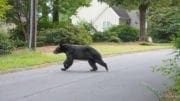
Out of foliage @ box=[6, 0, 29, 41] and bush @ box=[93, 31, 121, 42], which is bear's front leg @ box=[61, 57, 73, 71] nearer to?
foliage @ box=[6, 0, 29, 41]

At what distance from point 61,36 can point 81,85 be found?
1022 inches

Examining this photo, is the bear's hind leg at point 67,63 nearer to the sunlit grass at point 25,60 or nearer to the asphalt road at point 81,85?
the asphalt road at point 81,85

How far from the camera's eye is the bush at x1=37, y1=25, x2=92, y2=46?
41812mm

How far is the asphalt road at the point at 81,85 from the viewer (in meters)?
13.6

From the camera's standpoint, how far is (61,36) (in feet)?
139

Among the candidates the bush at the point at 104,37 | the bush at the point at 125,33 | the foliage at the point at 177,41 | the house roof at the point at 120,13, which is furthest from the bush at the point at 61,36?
the house roof at the point at 120,13

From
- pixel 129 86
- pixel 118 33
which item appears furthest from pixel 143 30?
pixel 129 86

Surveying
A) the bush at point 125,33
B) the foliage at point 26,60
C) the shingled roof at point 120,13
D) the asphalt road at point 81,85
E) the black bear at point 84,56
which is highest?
the shingled roof at point 120,13

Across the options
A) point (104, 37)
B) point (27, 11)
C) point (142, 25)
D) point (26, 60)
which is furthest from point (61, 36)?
point (142, 25)

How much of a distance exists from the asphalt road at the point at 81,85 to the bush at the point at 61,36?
19.9 m

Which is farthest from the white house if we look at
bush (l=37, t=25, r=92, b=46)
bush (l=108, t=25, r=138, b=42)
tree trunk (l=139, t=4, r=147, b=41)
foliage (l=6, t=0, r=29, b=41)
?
foliage (l=6, t=0, r=29, b=41)

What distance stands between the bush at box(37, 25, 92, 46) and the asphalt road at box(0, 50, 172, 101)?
19889 millimetres

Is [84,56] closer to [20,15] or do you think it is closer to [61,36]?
[20,15]

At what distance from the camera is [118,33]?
59812 mm
